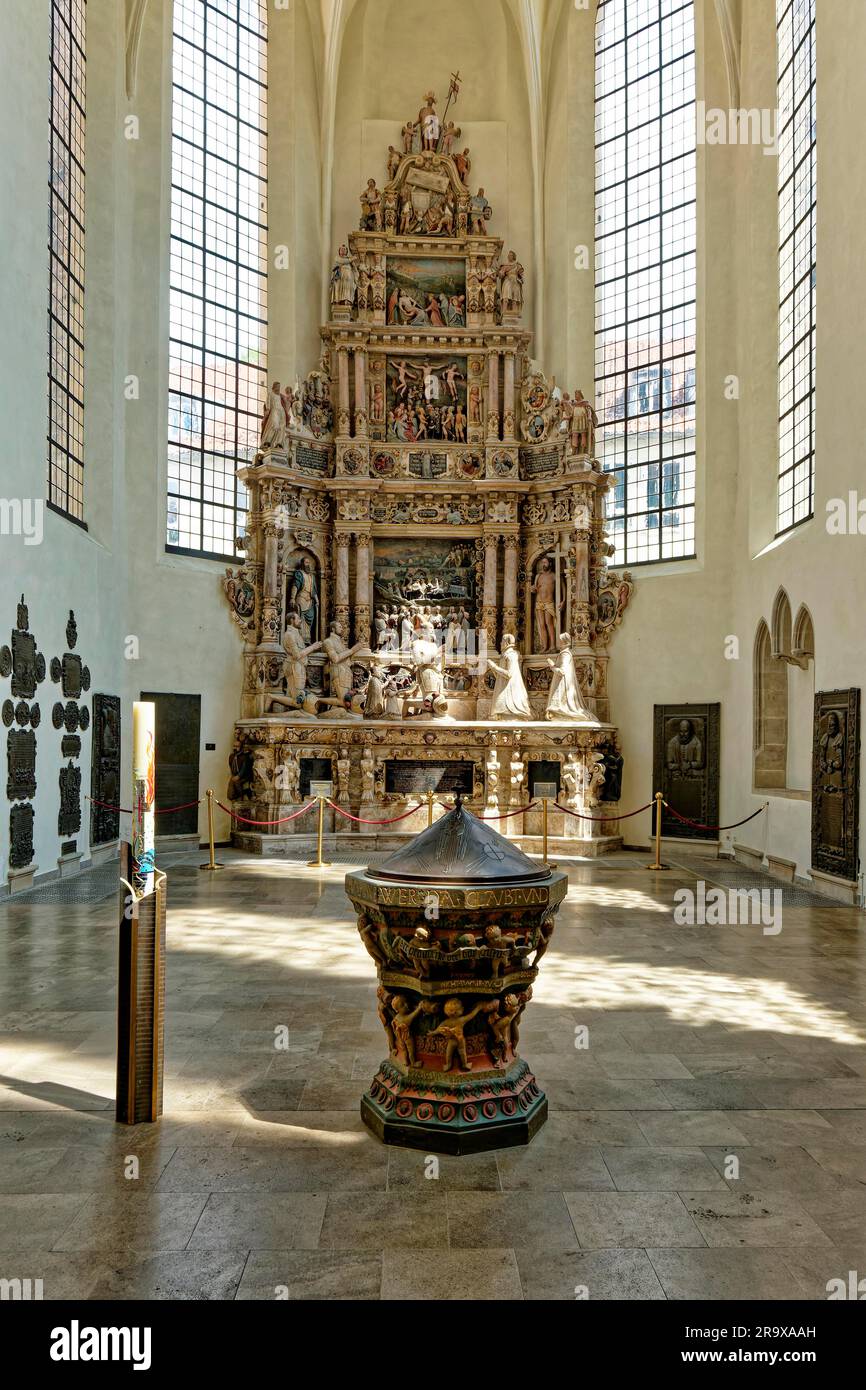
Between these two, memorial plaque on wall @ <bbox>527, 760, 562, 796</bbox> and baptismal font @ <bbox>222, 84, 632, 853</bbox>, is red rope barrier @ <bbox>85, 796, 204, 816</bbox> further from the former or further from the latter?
memorial plaque on wall @ <bbox>527, 760, 562, 796</bbox>

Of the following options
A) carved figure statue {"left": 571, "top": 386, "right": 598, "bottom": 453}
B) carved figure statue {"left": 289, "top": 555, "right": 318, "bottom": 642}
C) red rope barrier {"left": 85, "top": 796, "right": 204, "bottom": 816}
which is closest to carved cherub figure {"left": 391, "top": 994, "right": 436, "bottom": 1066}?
red rope barrier {"left": 85, "top": 796, "right": 204, "bottom": 816}

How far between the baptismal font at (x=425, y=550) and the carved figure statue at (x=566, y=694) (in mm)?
36

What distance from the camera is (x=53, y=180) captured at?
15.2m

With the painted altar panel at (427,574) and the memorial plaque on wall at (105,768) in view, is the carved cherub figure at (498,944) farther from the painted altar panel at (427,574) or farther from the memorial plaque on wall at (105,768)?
the painted altar panel at (427,574)

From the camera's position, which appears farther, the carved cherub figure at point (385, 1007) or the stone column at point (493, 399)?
the stone column at point (493, 399)

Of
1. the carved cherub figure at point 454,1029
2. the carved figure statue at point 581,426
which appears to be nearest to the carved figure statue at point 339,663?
the carved figure statue at point 581,426

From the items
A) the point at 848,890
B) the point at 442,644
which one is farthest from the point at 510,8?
the point at 848,890

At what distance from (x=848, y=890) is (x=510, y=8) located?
64.6 feet

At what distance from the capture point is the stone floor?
12.2ft

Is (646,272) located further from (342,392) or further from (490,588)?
(490,588)

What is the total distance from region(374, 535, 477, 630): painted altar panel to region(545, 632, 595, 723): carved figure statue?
Answer: 2646 mm

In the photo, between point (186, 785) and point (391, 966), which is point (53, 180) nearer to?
point (186, 785)

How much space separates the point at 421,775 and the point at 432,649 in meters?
2.47

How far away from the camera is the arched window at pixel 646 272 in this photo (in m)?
19.6
